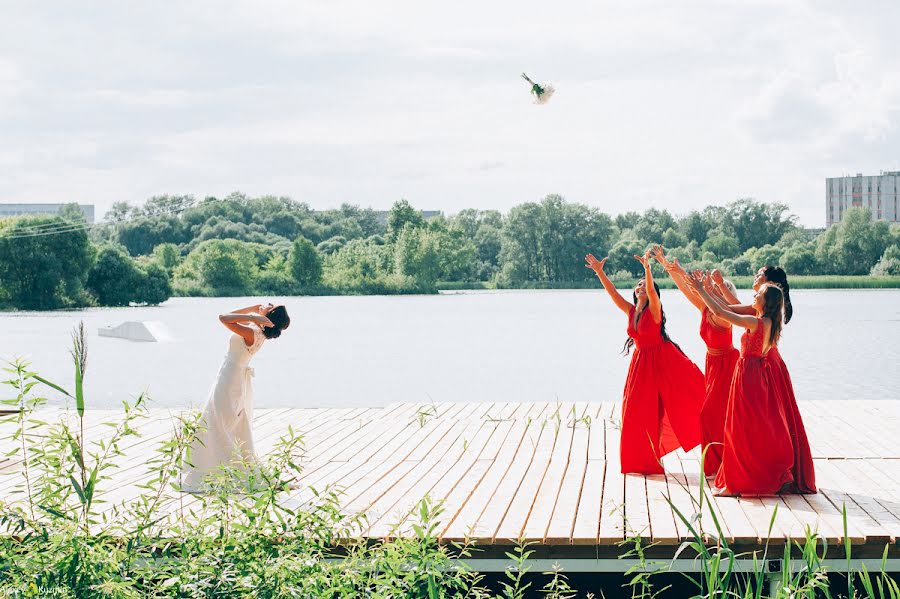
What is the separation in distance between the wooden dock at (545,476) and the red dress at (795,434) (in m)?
0.08

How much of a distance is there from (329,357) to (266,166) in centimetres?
8583

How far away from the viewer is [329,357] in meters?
24.2

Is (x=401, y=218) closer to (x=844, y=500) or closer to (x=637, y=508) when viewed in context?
(x=844, y=500)

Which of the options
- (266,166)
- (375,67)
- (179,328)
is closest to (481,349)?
(179,328)

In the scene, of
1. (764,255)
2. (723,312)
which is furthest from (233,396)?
(764,255)

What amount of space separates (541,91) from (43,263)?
46.2 meters

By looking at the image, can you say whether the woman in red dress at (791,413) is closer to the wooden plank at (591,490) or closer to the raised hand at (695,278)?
the raised hand at (695,278)

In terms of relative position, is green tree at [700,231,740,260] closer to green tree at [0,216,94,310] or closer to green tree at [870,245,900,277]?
green tree at [870,245,900,277]

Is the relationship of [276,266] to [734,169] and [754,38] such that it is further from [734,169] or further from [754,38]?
[734,169]

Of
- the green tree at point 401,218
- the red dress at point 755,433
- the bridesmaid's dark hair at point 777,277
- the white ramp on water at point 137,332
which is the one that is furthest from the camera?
the green tree at point 401,218

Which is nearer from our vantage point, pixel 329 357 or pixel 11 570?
pixel 11 570

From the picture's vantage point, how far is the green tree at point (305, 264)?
54.3m

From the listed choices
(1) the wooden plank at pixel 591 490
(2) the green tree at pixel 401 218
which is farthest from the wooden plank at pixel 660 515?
(2) the green tree at pixel 401 218

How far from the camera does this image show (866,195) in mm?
69688
